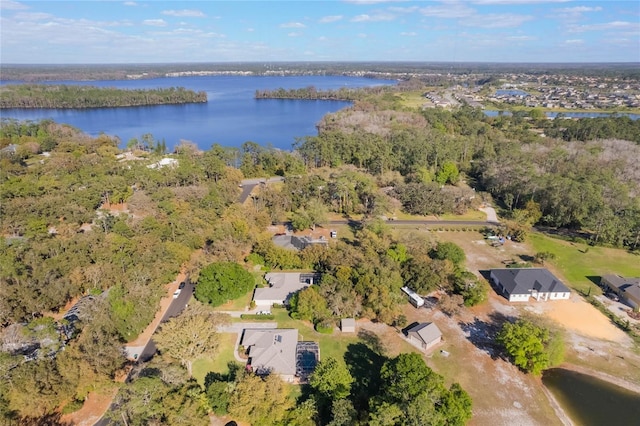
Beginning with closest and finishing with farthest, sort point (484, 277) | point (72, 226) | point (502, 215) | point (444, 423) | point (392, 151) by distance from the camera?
point (444, 423) → point (484, 277) → point (72, 226) → point (502, 215) → point (392, 151)

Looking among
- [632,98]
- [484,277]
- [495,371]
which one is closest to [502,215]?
[484,277]

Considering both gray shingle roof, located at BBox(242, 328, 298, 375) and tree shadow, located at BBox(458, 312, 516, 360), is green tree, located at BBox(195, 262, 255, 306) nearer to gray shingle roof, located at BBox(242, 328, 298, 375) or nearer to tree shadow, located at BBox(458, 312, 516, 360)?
gray shingle roof, located at BBox(242, 328, 298, 375)

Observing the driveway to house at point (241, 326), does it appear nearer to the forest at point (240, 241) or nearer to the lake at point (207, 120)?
the forest at point (240, 241)

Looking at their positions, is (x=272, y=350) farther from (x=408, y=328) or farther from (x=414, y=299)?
(x=414, y=299)

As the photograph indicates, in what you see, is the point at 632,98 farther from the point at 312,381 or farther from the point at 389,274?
the point at 312,381

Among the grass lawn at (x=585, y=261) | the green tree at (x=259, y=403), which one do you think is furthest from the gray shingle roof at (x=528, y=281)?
the green tree at (x=259, y=403)

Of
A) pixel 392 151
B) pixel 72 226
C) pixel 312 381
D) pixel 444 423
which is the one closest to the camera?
pixel 444 423

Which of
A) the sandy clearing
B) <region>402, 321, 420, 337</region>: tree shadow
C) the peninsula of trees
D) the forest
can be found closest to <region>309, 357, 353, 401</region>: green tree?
the forest
